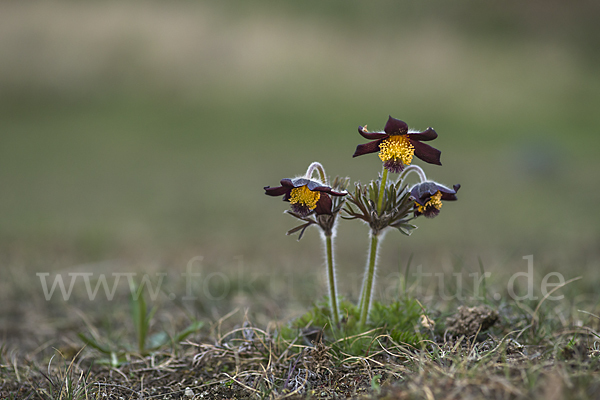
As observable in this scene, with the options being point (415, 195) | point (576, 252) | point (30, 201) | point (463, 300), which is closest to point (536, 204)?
point (576, 252)

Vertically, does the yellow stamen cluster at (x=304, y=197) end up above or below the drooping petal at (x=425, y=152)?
below

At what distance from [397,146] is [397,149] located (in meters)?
0.02

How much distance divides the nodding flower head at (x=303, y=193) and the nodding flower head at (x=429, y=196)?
30cm

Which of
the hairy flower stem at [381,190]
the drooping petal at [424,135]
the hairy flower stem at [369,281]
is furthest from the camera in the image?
the hairy flower stem at [369,281]

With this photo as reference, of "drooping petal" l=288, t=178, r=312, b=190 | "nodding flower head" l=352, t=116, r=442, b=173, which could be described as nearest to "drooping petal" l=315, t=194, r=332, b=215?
"drooping petal" l=288, t=178, r=312, b=190

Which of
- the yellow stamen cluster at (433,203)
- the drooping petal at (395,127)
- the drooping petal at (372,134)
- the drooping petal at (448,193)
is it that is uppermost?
the drooping petal at (395,127)

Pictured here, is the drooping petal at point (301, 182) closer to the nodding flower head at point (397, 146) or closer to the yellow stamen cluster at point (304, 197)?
the yellow stamen cluster at point (304, 197)

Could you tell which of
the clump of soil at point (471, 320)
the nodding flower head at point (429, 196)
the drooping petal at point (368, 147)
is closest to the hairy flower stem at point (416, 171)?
the nodding flower head at point (429, 196)

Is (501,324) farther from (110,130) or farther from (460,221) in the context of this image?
(110,130)

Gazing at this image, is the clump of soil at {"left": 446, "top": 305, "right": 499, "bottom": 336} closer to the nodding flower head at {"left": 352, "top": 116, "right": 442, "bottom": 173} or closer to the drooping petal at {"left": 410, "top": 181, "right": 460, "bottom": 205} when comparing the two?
the drooping petal at {"left": 410, "top": 181, "right": 460, "bottom": 205}

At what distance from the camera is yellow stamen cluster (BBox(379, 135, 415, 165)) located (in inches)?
72.7

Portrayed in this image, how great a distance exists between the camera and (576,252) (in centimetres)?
474

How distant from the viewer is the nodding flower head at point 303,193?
5.96ft

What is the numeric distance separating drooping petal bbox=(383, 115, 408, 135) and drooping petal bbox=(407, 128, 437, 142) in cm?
3
